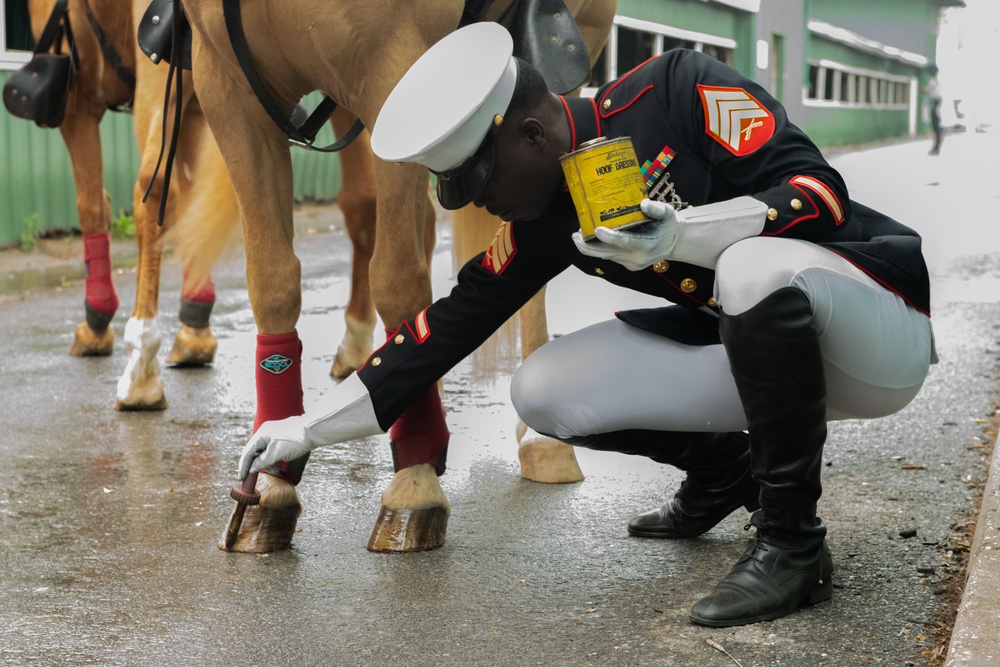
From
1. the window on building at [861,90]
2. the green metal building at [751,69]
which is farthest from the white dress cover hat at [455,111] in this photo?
the window on building at [861,90]

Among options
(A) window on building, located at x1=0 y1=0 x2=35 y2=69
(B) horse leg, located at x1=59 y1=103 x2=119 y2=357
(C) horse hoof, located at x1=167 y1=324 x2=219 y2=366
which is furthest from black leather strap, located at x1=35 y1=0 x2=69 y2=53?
(A) window on building, located at x1=0 y1=0 x2=35 y2=69

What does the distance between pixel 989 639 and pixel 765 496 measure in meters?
0.51

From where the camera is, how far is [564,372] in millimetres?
2990

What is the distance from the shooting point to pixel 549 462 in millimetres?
3797

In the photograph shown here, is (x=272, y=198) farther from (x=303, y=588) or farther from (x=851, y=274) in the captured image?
(x=851, y=274)

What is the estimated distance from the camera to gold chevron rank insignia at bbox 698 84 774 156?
258 cm

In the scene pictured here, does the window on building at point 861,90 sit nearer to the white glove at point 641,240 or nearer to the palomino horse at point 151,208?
the palomino horse at point 151,208

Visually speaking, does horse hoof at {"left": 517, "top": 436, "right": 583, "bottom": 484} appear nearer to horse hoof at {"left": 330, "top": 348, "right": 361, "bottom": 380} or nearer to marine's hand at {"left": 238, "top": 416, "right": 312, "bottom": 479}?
marine's hand at {"left": 238, "top": 416, "right": 312, "bottom": 479}

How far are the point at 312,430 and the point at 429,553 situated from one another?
466 millimetres

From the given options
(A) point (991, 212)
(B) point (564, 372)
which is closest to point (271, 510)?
(B) point (564, 372)

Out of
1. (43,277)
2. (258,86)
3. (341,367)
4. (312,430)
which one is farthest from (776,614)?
(43,277)

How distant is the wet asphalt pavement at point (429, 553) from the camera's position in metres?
2.52

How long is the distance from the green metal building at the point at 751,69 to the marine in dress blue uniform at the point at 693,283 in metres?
7.52

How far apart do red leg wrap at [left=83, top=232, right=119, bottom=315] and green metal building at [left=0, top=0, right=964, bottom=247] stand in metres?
4.14
